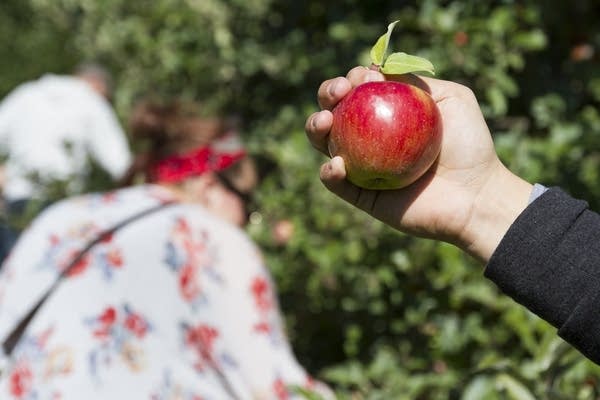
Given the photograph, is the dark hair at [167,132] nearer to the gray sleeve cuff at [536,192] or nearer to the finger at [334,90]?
the finger at [334,90]

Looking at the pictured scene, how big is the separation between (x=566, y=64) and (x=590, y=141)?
767mm

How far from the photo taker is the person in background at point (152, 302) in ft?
7.25

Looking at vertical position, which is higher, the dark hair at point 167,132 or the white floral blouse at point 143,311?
the dark hair at point 167,132

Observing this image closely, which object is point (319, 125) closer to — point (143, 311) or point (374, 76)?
point (374, 76)

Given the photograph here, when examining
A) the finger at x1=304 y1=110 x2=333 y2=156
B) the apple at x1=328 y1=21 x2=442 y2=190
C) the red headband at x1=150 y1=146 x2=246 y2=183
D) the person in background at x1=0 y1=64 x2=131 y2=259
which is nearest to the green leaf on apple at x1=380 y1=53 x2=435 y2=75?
the apple at x1=328 y1=21 x2=442 y2=190

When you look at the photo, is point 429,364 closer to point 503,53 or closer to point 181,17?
point 503,53

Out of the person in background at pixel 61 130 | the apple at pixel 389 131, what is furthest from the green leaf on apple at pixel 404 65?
the person in background at pixel 61 130

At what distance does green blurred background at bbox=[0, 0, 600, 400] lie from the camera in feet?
7.52

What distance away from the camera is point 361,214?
2658 millimetres

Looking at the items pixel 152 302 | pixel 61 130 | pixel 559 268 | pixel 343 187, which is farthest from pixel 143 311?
pixel 61 130

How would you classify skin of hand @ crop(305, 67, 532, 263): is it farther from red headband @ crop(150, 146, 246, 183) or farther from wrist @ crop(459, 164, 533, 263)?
red headband @ crop(150, 146, 246, 183)

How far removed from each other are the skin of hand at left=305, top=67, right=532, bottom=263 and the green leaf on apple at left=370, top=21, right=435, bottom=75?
1.9 inches

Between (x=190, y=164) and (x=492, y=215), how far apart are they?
147cm

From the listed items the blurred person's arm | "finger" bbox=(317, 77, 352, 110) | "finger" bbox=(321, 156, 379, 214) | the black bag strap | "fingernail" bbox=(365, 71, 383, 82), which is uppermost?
"fingernail" bbox=(365, 71, 383, 82)
